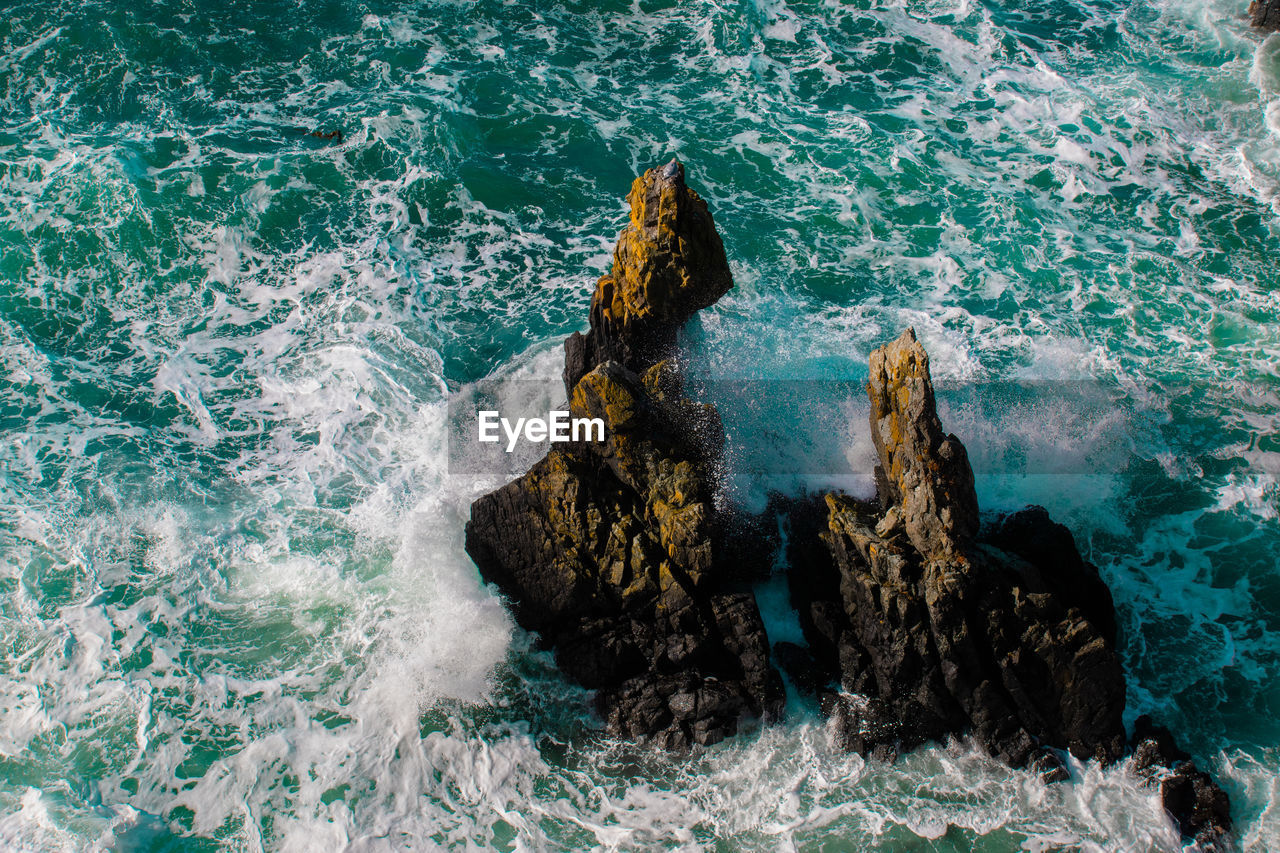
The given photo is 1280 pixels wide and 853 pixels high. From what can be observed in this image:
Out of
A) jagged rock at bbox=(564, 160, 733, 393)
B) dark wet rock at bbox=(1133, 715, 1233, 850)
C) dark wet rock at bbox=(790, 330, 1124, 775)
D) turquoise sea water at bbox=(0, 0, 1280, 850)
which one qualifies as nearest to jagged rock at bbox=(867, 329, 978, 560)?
dark wet rock at bbox=(790, 330, 1124, 775)

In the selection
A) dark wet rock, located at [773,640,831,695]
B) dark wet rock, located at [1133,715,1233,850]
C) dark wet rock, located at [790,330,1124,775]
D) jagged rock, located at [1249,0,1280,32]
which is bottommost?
dark wet rock, located at [773,640,831,695]

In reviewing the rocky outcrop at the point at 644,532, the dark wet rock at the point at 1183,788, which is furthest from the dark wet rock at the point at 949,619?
the rocky outcrop at the point at 644,532

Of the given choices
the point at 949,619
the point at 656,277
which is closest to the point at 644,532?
the point at 656,277

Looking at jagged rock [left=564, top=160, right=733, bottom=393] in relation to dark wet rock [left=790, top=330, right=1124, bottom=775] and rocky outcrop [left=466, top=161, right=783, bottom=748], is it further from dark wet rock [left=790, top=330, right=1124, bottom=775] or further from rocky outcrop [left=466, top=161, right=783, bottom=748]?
dark wet rock [left=790, top=330, right=1124, bottom=775]

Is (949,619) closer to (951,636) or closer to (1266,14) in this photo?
(951,636)

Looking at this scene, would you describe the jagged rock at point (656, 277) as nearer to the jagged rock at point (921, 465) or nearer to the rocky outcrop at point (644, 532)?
the rocky outcrop at point (644, 532)

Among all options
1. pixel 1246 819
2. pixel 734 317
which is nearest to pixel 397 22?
pixel 734 317
